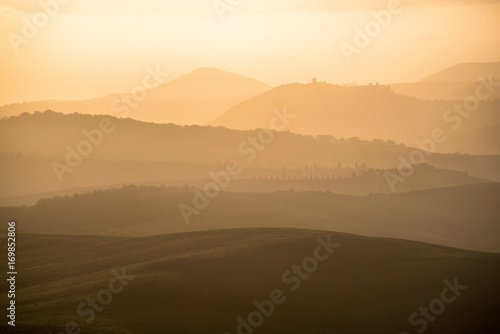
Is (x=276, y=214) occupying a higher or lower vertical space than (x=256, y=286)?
higher

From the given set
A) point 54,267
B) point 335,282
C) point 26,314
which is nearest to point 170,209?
point 54,267

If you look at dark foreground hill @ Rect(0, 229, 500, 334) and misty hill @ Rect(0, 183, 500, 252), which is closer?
dark foreground hill @ Rect(0, 229, 500, 334)

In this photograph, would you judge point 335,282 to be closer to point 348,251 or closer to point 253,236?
point 348,251

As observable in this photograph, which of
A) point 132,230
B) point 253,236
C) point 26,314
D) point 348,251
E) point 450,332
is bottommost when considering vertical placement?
point 450,332

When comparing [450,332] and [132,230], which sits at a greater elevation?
[132,230]

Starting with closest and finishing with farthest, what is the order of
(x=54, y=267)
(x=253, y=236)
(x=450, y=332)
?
(x=450, y=332) < (x=54, y=267) < (x=253, y=236)
